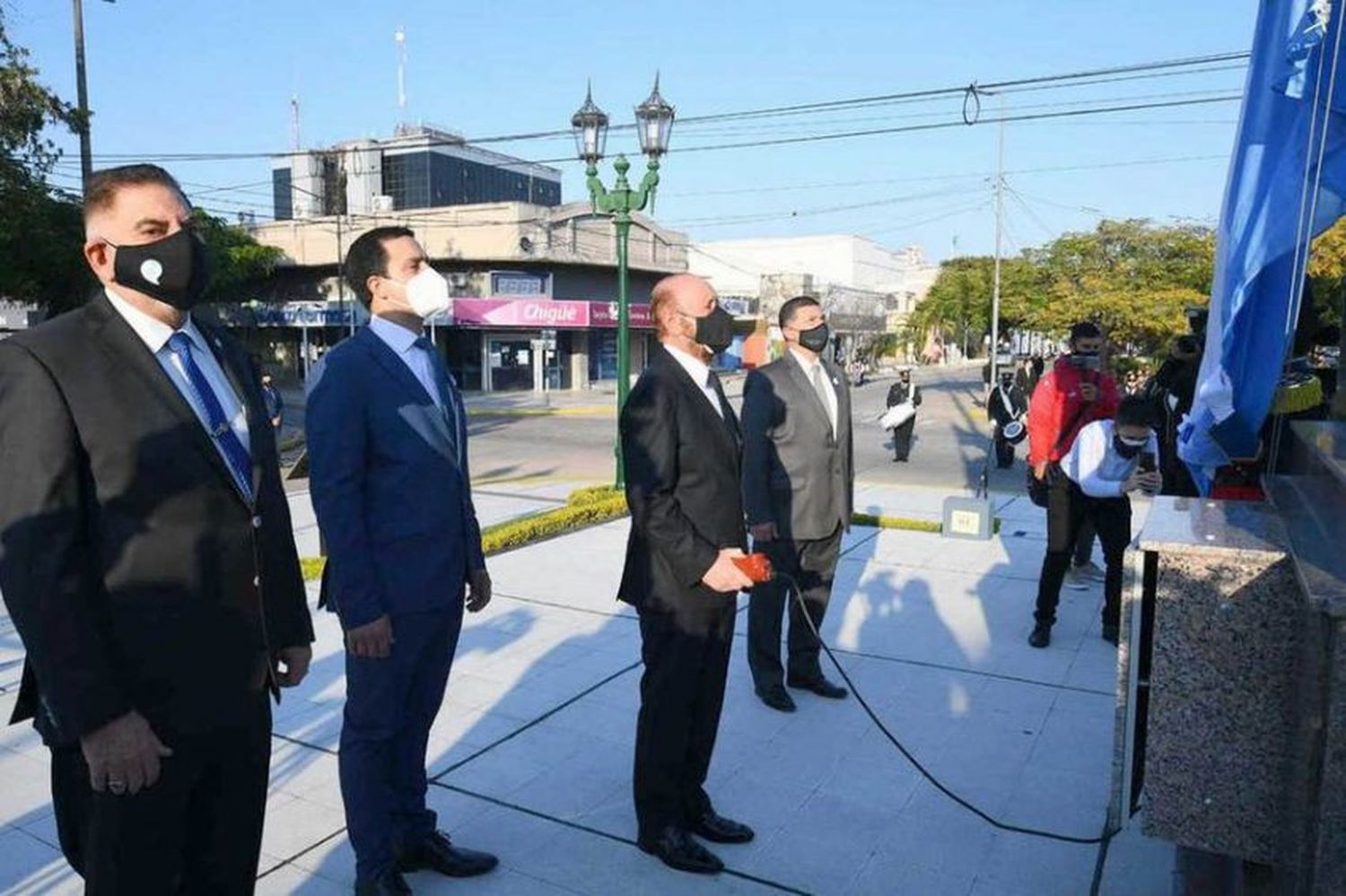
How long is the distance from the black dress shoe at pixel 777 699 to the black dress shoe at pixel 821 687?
0.19 meters

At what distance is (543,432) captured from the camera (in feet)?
73.1

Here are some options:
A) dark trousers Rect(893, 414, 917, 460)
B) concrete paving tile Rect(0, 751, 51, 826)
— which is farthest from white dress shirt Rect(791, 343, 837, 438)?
dark trousers Rect(893, 414, 917, 460)

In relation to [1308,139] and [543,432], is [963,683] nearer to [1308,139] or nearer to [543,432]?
[1308,139]

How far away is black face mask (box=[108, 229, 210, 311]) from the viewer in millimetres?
2027

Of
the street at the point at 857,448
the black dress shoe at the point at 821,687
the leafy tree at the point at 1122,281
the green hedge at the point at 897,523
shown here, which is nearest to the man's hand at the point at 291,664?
the black dress shoe at the point at 821,687

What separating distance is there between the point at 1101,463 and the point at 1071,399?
69cm

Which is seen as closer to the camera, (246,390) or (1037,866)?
(246,390)

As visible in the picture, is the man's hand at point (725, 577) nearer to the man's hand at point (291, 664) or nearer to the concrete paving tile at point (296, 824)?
the man's hand at point (291, 664)

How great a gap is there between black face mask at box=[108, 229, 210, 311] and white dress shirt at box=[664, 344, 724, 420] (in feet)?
5.19

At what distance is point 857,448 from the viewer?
1831 centimetres

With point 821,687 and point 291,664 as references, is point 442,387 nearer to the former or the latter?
point 291,664

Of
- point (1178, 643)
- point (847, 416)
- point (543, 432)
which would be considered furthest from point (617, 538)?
point (543, 432)

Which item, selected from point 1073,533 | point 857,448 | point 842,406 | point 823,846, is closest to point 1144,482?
point 1073,533

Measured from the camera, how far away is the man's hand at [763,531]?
14.2 ft
